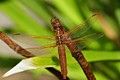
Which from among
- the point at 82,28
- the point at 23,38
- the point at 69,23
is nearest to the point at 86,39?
the point at 82,28

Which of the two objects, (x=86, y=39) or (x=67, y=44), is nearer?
(x=67, y=44)

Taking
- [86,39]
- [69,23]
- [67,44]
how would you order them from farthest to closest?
[69,23] → [86,39] → [67,44]

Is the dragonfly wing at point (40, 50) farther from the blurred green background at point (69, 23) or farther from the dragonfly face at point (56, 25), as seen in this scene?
the blurred green background at point (69, 23)

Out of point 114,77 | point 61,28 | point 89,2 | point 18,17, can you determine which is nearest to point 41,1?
point 18,17

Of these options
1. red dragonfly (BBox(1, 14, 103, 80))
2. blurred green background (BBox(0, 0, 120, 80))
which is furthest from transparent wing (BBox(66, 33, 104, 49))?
blurred green background (BBox(0, 0, 120, 80))

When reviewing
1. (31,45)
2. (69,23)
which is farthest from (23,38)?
(69,23)

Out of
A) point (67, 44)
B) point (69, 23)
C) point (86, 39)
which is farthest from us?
point (69, 23)

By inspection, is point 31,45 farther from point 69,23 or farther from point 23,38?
point 69,23

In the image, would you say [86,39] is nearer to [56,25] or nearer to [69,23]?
[56,25]

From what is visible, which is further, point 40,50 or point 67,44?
point 40,50

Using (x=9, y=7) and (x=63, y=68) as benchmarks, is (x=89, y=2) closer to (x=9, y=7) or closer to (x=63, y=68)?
(x=9, y=7)

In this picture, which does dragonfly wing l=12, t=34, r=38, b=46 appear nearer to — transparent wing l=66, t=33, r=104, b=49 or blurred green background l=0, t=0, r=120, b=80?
transparent wing l=66, t=33, r=104, b=49
